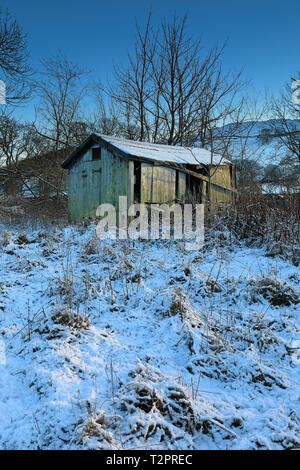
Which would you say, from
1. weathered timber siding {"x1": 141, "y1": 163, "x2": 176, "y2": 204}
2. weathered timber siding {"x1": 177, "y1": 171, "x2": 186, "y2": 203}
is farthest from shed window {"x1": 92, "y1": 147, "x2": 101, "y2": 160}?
weathered timber siding {"x1": 177, "y1": 171, "x2": 186, "y2": 203}

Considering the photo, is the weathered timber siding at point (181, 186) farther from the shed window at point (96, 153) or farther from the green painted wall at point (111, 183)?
the shed window at point (96, 153)

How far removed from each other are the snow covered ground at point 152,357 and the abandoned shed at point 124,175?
17.3 ft

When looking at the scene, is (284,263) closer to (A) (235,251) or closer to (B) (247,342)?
(A) (235,251)

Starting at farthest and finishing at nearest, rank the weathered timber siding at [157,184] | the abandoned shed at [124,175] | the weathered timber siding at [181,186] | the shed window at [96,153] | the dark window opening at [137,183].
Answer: the weathered timber siding at [181,186] → the shed window at [96,153] → the dark window opening at [137,183] → the weathered timber siding at [157,184] → the abandoned shed at [124,175]

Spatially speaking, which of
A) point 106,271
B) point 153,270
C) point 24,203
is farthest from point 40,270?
point 24,203

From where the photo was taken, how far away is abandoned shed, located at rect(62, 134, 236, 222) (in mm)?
10188

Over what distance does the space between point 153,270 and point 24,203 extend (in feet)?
47.5

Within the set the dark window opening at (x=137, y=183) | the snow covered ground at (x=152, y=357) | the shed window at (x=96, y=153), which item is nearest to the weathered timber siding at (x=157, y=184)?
the dark window opening at (x=137, y=183)

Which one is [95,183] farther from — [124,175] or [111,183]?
[124,175]

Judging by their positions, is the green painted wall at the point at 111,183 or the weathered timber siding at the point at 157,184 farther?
the weathered timber siding at the point at 157,184

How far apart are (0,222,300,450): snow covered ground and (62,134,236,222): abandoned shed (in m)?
5.26

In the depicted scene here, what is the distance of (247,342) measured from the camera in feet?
11.0

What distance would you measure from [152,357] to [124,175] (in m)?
7.90

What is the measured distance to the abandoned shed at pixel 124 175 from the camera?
10.2 metres
